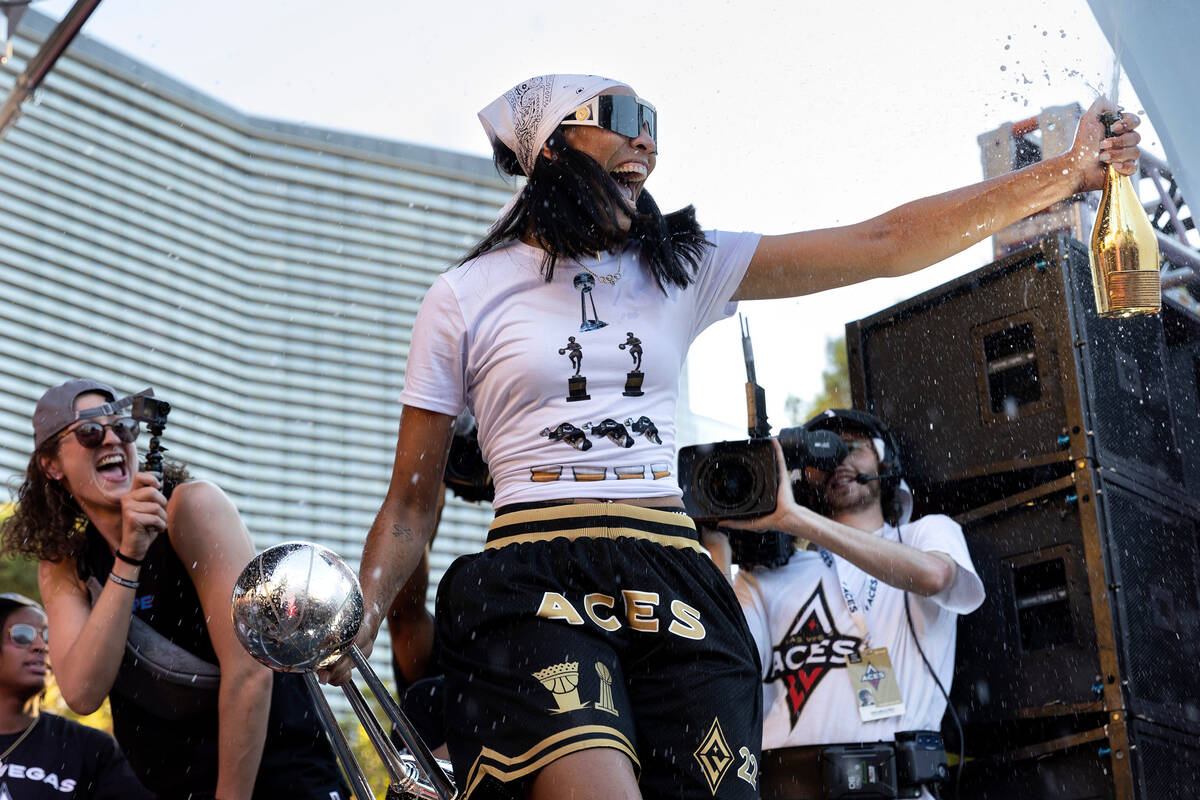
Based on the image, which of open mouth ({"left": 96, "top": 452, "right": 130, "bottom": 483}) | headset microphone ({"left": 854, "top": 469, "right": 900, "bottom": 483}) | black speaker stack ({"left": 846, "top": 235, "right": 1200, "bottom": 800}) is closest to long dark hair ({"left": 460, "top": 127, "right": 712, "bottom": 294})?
open mouth ({"left": 96, "top": 452, "right": 130, "bottom": 483})

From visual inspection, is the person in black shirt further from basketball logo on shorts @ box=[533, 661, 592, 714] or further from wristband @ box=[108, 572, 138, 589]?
basketball logo on shorts @ box=[533, 661, 592, 714]

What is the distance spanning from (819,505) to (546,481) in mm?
2392

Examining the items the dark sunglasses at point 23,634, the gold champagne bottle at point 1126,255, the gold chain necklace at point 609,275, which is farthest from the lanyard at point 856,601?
→ the dark sunglasses at point 23,634

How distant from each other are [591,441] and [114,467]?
1795 millimetres

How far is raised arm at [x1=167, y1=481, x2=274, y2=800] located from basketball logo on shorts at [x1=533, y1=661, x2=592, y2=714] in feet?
3.47

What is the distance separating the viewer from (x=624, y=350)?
7.78 feet

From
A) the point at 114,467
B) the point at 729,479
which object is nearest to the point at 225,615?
the point at 114,467

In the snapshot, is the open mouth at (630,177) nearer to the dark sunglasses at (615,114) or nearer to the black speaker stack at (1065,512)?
the dark sunglasses at (615,114)

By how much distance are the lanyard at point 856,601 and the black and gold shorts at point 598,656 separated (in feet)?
6.51

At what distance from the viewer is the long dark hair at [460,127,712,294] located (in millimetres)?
2477

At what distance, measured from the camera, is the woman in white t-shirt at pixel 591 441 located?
2.12 meters

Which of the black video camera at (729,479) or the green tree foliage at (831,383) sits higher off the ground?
the green tree foliage at (831,383)

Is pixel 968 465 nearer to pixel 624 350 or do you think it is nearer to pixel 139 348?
pixel 624 350

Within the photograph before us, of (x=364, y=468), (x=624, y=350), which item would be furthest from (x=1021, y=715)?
(x=364, y=468)
